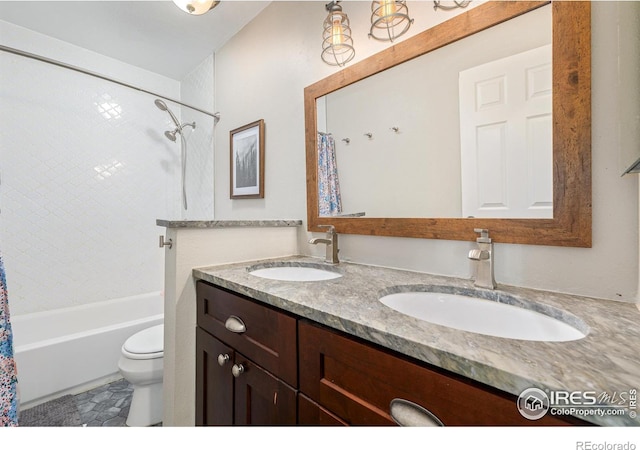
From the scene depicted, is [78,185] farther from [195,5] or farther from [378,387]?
[378,387]

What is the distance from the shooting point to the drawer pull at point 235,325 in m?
0.86

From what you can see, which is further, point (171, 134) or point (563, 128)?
point (171, 134)

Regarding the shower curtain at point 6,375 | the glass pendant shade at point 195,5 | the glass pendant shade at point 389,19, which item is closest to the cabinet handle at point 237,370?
the shower curtain at point 6,375

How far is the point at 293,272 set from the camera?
4.24 ft

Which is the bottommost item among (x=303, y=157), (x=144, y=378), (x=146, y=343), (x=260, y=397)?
(x=144, y=378)

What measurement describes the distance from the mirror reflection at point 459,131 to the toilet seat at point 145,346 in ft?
3.94

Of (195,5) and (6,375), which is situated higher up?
(195,5)

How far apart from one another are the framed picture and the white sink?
0.66 metres

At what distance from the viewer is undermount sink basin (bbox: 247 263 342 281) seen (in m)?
1.21

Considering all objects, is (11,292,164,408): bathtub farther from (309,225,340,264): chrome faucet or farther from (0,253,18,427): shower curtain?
(309,225,340,264): chrome faucet

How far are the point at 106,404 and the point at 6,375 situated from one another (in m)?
1.23

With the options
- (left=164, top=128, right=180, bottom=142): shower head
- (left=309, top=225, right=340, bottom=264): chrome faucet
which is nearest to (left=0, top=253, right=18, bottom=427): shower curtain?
(left=309, top=225, right=340, bottom=264): chrome faucet

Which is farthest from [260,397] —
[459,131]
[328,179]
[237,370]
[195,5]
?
[195,5]

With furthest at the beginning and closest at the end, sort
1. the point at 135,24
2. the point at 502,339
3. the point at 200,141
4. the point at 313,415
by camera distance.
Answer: the point at 200,141, the point at 135,24, the point at 313,415, the point at 502,339
